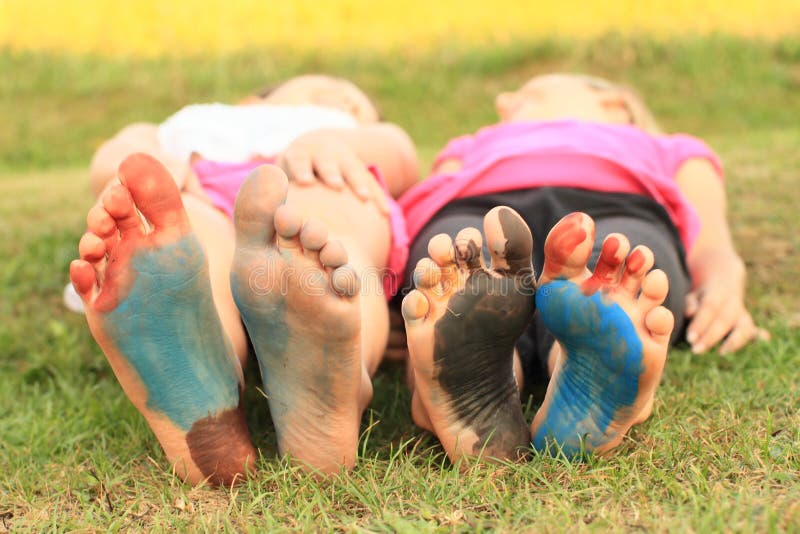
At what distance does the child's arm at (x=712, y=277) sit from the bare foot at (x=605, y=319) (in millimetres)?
633

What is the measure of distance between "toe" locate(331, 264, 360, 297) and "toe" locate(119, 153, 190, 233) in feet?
0.79

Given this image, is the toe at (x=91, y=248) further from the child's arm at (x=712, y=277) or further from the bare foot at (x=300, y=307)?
the child's arm at (x=712, y=277)

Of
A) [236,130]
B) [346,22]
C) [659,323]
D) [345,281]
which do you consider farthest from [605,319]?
[346,22]

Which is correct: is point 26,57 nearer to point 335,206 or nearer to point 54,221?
point 54,221

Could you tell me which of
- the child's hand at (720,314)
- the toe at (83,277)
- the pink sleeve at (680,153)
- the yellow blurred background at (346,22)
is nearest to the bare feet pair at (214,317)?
the toe at (83,277)

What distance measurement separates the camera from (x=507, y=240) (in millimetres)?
1078

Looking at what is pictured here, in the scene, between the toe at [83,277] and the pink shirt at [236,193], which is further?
the pink shirt at [236,193]

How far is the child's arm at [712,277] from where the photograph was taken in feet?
5.50

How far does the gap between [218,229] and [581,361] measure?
2.48 ft

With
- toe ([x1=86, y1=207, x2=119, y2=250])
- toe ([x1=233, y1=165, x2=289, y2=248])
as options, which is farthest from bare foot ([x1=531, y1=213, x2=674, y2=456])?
toe ([x1=86, y1=207, x2=119, y2=250])

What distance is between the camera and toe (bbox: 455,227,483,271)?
1087 millimetres

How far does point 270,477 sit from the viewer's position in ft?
3.82

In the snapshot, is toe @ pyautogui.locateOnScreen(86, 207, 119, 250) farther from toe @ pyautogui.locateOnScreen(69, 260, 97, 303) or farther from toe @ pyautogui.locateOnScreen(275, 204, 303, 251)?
Answer: toe @ pyautogui.locateOnScreen(275, 204, 303, 251)

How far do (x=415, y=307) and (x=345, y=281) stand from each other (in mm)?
106
